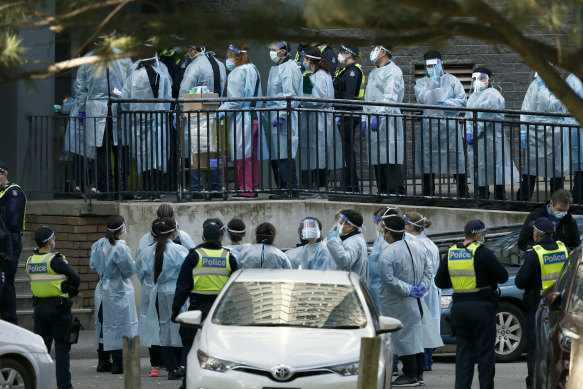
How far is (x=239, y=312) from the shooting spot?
1048cm

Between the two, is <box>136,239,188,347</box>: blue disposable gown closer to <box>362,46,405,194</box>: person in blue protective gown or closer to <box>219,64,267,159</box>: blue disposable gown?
<box>219,64,267,159</box>: blue disposable gown

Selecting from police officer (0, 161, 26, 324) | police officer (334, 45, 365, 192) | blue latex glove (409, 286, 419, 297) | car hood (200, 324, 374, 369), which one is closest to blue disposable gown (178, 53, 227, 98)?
police officer (334, 45, 365, 192)

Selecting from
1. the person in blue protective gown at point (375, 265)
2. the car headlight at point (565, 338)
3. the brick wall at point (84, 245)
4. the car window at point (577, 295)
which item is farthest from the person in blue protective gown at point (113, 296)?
the car headlight at point (565, 338)

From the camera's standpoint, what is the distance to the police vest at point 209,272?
40.0ft

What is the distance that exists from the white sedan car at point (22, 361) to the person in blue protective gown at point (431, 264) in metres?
4.13

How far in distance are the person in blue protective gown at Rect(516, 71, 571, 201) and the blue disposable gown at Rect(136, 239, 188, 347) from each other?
17.0 feet

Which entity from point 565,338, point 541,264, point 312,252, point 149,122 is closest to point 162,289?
point 312,252

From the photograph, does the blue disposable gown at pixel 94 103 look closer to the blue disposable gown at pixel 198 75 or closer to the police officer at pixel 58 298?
the blue disposable gown at pixel 198 75

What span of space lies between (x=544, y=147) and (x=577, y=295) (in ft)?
21.3

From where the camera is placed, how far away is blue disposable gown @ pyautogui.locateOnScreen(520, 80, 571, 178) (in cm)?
1628

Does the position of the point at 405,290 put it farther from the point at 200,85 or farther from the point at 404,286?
the point at 200,85

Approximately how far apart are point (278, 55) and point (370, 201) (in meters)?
2.32

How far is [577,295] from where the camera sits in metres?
10.1

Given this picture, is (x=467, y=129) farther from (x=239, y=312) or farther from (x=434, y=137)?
(x=239, y=312)
